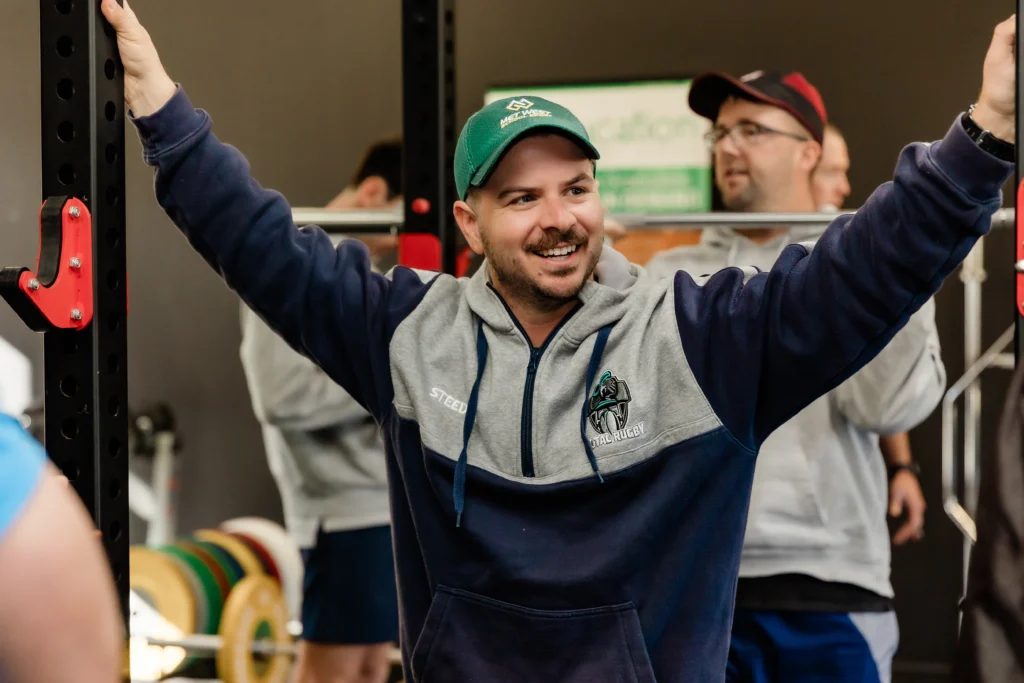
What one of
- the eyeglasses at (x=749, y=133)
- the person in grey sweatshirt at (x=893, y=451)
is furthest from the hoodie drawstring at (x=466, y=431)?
the person in grey sweatshirt at (x=893, y=451)

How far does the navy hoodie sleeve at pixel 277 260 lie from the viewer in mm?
1366

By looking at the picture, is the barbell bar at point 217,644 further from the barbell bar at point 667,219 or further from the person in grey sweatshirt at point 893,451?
the person in grey sweatshirt at point 893,451

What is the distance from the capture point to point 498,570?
134cm

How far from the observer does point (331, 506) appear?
7.68 ft

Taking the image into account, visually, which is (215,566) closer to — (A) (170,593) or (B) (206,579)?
(B) (206,579)

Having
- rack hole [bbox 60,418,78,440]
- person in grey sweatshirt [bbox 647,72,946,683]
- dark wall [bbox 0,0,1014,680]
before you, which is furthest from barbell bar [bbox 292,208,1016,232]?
dark wall [bbox 0,0,1014,680]

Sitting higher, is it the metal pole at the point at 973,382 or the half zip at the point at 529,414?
the half zip at the point at 529,414

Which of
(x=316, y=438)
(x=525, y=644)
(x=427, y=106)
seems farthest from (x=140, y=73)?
(x=316, y=438)

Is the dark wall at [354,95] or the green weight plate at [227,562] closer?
the green weight plate at [227,562]

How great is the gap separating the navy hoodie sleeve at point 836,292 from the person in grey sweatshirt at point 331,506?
1.15 m

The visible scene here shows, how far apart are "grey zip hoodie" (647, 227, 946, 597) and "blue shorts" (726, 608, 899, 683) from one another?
3.3 inches

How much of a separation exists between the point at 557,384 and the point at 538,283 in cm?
15

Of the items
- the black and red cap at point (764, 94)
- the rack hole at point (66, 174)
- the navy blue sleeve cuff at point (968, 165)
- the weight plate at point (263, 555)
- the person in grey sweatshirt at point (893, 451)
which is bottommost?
the weight plate at point (263, 555)

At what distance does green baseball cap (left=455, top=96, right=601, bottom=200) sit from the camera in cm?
138
